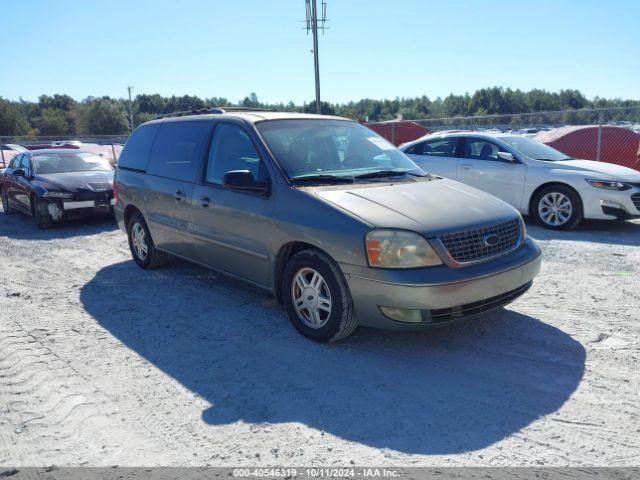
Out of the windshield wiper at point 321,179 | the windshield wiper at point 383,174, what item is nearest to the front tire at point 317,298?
the windshield wiper at point 321,179

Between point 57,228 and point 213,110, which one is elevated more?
point 213,110

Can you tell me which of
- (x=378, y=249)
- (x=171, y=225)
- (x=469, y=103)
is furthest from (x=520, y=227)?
(x=469, y=103)

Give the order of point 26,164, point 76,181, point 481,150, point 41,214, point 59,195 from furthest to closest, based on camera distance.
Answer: point 26,164 < point 76,181 < point 41,214 < point 59,195 < point 481,150

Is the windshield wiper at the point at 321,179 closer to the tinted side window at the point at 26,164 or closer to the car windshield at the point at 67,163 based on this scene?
the car windshield at the point at 67,163

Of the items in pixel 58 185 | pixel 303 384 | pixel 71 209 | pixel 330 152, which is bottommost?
pixel 303 384

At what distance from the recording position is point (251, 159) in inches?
187

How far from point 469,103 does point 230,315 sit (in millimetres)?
120868

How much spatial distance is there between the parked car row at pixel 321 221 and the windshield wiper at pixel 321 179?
1cm

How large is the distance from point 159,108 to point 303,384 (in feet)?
357

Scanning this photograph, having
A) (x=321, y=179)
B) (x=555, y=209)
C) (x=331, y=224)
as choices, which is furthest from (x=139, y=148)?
(x=555, y=209)

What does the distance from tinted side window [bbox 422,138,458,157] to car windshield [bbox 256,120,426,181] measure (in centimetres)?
468

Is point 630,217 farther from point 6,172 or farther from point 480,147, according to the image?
point 6,172

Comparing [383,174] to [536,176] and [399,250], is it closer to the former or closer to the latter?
[399,250]

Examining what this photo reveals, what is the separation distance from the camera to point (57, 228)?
9.95m
